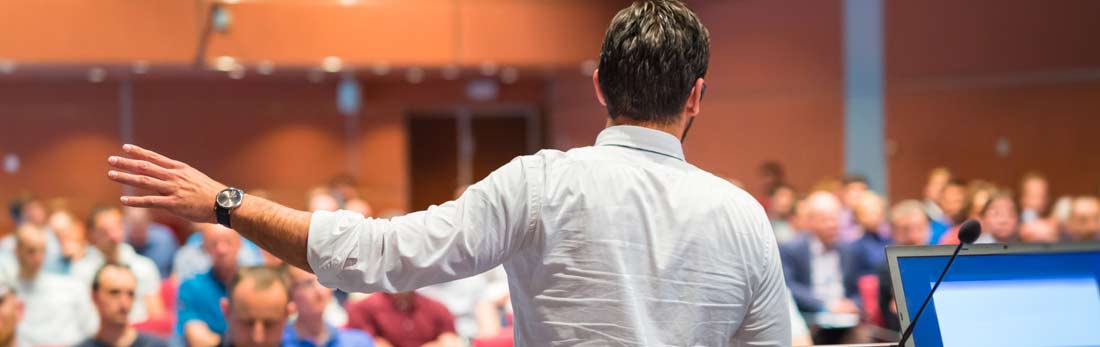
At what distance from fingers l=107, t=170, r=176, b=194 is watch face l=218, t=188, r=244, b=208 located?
6cm

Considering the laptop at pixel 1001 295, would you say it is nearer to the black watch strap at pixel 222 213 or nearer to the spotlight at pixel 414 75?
the black watch strap at pixel 222 213

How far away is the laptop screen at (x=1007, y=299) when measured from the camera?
1.70 metres

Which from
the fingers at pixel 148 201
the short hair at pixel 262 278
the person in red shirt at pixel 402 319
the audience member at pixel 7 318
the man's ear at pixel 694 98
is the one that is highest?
the man's ear at pixel 694 98

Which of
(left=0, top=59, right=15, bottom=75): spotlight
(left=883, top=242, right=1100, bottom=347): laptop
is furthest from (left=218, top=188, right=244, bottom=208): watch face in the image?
(left=0, top=59, right=15, bottom=75): spotlight

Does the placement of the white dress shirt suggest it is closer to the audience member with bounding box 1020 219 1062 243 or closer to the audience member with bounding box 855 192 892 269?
the audience member with bounding box 855 192 892 269

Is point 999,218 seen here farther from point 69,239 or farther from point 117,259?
point 69,239

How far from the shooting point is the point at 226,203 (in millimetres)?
1467

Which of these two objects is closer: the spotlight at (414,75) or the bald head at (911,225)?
the bald head at (911,225)

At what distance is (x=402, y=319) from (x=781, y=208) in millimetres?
3979

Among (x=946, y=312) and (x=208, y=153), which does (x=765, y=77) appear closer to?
(x=208, y=153)

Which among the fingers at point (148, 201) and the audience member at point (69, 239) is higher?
the fingers at point (148, 201)

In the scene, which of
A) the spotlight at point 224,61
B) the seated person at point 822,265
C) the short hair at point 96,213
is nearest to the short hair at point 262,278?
the seated person at point 822,265

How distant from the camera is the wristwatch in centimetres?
147

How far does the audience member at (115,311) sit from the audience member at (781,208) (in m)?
3.98
